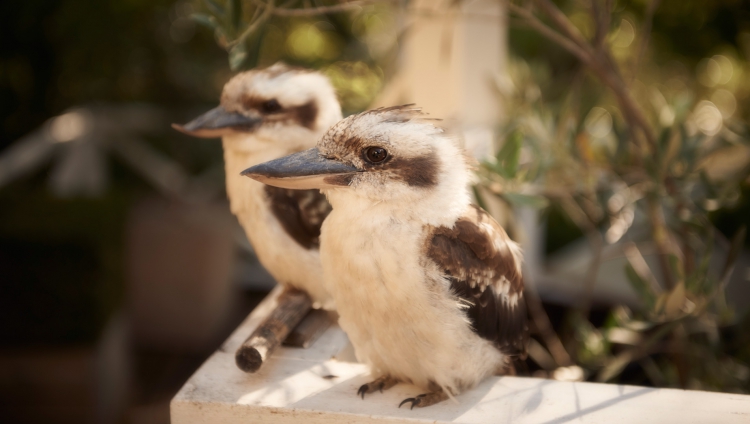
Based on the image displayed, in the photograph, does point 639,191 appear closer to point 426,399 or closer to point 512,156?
point 512,156

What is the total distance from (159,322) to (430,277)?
12.9 ft

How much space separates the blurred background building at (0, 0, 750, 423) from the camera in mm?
2615

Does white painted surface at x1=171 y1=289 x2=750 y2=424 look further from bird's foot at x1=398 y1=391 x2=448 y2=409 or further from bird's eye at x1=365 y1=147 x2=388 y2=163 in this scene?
bird's eye at x1=365 y1=147 x2=388 y2=163

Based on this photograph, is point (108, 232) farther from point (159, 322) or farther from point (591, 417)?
point (591, 417)

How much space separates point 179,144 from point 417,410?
165 inches

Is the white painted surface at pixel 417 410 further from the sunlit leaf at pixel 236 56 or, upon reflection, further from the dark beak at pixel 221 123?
the sunlit leaf at pixel 236 56

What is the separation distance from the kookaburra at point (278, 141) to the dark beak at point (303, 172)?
1.32 ft

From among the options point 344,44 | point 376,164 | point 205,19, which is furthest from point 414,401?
point 344,44

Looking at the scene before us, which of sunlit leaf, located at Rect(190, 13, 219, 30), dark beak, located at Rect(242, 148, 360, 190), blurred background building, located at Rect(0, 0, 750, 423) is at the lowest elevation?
blurred background building, located at Rect(0, 0, 750, 423)

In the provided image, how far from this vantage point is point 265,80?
5.46ft

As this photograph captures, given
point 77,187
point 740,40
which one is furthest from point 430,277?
point 77,187

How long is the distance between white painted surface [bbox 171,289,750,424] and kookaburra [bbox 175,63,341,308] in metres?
0.34

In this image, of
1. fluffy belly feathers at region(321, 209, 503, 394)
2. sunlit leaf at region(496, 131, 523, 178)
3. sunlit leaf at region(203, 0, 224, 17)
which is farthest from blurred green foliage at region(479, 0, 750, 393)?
sunlit leaf at region(203, 0, 224, 17)

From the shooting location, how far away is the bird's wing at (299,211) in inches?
66.4
